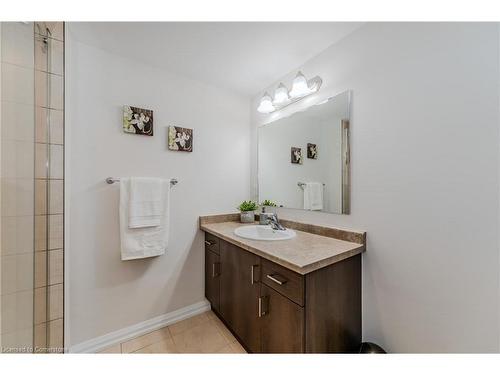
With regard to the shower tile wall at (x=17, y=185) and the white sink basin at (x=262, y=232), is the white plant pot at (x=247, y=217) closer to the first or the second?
the white sink basin at (x=262, y=232)

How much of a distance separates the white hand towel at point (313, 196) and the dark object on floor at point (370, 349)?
804 mm

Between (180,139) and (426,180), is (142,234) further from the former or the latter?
(426,180)

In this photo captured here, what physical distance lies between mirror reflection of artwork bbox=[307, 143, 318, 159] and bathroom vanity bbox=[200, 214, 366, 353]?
0.54 metres

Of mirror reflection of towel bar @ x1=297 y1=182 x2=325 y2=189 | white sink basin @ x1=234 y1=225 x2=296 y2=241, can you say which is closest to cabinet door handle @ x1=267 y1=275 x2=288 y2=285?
white sink basin @ x1=234 y1=225 x2=296 y2=241

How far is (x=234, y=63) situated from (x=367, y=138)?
44.1 inches

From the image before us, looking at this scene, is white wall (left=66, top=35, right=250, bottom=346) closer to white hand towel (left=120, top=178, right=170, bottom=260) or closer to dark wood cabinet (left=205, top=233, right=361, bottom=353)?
white hand towel (left=120, top=178, right=170, bottom=260)

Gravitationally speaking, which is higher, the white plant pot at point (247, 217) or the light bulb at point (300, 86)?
the light bulb at point (300, 86)

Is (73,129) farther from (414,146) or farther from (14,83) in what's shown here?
(414,146)

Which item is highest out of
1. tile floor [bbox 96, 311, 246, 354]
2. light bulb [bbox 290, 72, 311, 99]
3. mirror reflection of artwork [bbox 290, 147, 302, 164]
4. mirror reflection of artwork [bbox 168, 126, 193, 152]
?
light bulb [bbox 290, 72, 311, 99]

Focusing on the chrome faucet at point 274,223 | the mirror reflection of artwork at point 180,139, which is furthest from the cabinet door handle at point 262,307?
the mirror reflection of artwork at point 180,139

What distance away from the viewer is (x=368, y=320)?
3.81ft

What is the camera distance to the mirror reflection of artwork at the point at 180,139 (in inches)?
63.6

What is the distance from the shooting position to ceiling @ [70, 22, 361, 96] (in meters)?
1.18

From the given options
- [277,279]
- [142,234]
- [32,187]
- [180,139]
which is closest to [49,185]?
[32,187]
